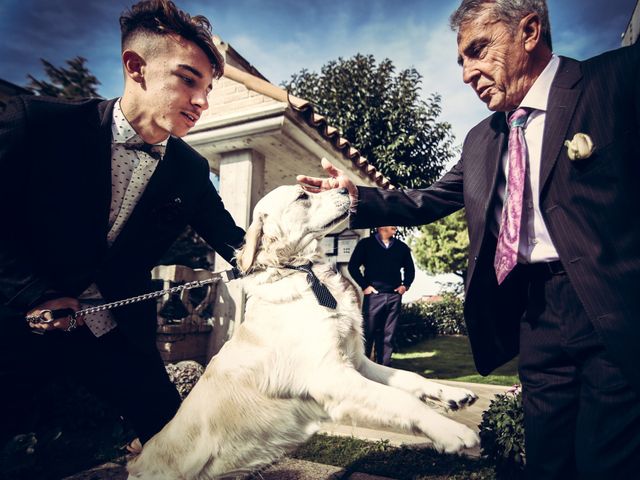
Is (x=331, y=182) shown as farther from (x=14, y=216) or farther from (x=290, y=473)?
(x=290, y=473)

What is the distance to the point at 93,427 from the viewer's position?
362 cm

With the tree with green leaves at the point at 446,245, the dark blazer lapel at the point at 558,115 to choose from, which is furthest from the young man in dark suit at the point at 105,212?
the tree with green leaves at the point at 446,245

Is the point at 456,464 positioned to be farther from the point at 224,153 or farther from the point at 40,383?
the point at 224,153

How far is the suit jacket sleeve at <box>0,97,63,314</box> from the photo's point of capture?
1.66 metres

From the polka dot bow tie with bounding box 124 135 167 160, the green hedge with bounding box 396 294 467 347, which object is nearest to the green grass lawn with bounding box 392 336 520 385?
the green hedge with bounding box 396 294 467 347

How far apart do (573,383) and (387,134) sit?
13.4m

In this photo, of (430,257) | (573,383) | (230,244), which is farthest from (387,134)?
(430,257)

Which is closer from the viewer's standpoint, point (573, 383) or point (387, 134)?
point (573, 383)

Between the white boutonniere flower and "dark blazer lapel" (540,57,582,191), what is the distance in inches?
3.4

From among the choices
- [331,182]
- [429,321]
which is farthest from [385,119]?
[331,182]

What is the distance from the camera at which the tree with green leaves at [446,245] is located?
25.8 m

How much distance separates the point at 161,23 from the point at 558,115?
2.12 m

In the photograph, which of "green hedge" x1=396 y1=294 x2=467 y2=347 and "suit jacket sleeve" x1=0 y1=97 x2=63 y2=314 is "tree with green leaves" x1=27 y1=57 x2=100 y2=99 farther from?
"green hedge" x1=396 y1=294 x2=467 y2=347

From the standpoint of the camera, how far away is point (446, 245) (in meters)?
26.0
